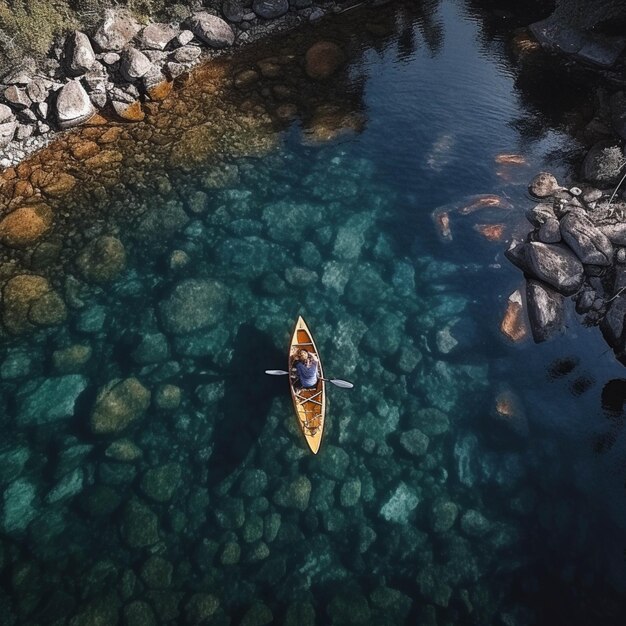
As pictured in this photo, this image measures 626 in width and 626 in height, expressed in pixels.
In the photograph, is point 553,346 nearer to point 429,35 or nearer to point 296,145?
point 296,145

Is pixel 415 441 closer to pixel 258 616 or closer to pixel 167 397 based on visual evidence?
pixel 258 616

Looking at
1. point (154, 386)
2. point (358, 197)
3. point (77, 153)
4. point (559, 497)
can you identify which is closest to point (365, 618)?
point (559, 497)

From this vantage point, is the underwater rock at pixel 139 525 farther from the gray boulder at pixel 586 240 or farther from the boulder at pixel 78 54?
the boulder at pixel 78 54

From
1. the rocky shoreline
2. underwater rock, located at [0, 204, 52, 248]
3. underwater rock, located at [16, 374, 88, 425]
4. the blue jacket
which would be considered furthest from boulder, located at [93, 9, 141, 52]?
the blue jacket

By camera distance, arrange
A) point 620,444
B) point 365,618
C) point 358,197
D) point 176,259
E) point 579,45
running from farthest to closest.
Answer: point 579,45
point 358,197
point 176,259
point 620,444
point 365,618

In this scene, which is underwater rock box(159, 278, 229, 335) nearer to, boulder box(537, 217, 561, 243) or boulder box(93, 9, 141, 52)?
boulder box(537, 217, 561, 243)

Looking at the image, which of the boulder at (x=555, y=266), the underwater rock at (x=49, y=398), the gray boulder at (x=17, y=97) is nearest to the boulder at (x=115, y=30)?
the gray boulder at (x=17, y=97)
